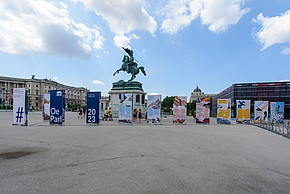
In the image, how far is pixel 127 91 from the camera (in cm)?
2856

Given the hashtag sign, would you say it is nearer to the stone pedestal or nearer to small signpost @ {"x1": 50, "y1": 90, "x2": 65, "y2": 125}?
small signpost @ {"x1": 50, "y1": 90, "x2": 65, "y2": 125}

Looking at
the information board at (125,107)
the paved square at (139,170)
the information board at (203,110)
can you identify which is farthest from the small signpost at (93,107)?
the information board at (203,110)

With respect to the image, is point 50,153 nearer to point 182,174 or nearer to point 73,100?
point 182,174

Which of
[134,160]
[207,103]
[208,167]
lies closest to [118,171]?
[134,160]

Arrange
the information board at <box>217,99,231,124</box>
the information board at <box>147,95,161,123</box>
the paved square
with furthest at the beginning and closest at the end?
1. the information board at <box>217,99,231,124</box>
2. the information board at <box>147,95,161,123</box>
3. the paved square

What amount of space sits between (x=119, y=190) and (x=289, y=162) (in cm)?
656

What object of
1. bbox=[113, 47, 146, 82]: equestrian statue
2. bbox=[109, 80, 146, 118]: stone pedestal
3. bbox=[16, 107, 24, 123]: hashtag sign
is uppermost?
bbox=[113, 47, 146, 82]: equestrian statue

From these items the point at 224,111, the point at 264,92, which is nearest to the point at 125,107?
the point at 224,111

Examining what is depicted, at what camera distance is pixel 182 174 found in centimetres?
438

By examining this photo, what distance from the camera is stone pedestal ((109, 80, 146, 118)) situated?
28.4 meters

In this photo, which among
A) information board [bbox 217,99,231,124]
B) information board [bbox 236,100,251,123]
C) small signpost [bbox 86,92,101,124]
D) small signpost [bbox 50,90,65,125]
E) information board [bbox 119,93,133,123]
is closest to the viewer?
small signpost [bbox 50,90,65,125]

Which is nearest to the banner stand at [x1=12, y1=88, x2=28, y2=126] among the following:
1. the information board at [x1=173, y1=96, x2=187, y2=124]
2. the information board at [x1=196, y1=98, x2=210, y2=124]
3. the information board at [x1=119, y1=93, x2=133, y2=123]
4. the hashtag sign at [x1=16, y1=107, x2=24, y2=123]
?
the hashtag sign at [x1=16, y1=107, x2=24, y2=123]

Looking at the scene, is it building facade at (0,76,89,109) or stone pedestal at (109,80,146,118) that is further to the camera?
building facade at (0,76,89,109)

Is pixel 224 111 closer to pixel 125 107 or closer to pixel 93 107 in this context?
pixel 125 107
